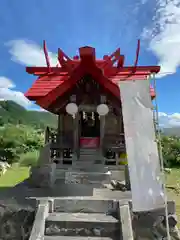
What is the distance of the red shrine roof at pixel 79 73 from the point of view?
864cm

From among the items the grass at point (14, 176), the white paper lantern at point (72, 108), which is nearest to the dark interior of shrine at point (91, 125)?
the white paper lantern at point (72, 108)

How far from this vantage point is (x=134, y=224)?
617cm

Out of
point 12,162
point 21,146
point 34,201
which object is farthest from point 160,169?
point 21,146

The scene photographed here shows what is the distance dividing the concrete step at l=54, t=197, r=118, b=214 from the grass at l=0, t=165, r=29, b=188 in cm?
883

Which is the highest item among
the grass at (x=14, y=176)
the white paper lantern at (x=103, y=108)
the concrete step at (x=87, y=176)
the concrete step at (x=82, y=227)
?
the white paper lantern at (x=103, y=108)

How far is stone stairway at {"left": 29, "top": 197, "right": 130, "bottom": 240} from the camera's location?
18.6 ft

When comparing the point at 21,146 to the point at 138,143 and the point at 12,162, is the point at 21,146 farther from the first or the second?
the point at 138,143

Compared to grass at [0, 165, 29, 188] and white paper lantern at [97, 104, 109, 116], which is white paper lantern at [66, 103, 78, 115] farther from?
grass at [0, 165, 29, 188]

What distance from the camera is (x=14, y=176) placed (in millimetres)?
17297

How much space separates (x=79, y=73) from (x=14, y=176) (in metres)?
11.1

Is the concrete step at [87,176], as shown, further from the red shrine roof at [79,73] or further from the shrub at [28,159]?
the shrub at [28,159]

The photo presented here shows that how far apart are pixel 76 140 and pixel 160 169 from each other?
18.7 feet

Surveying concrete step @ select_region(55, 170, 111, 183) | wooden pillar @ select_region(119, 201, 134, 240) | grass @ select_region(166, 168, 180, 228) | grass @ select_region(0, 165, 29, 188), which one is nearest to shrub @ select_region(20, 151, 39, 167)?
grass @ select_region(0, 165, 29, 188)

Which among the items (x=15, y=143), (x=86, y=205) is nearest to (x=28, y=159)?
(x=15, y=143)
